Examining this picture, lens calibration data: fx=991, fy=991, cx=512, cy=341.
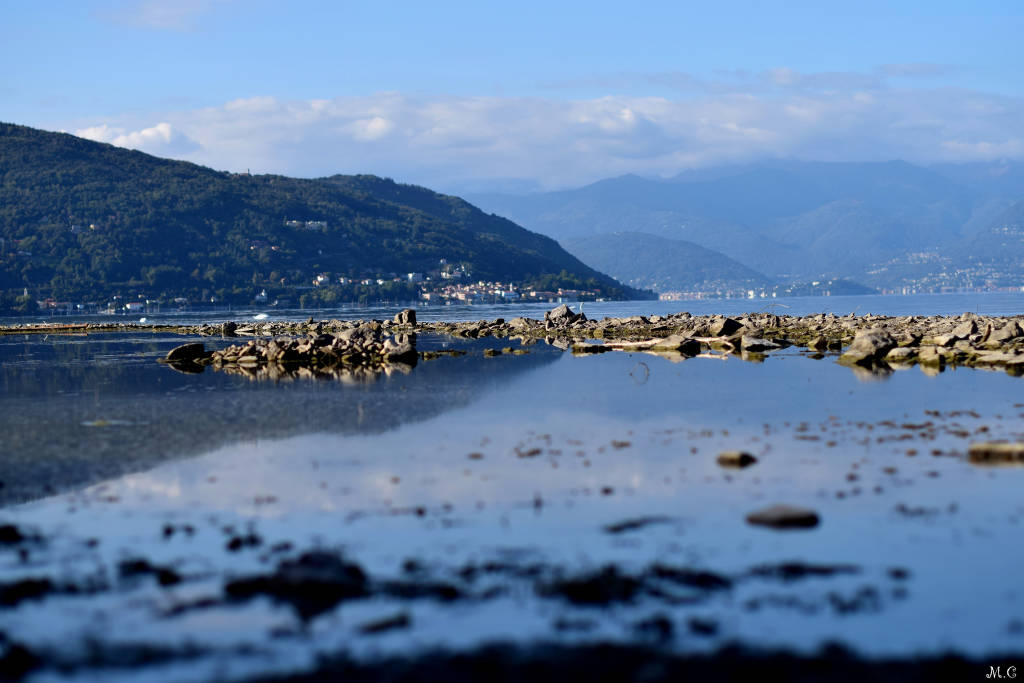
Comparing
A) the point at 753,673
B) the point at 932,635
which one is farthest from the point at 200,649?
the point at 932,635

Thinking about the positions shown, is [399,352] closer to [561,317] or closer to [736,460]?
[736,460]

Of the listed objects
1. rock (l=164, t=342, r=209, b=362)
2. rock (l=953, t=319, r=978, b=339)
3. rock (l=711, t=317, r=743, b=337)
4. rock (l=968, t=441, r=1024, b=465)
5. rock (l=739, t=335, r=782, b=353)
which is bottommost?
rock (l=164, t=342, r=209, b=362)

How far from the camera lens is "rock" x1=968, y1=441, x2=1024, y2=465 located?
24219 mm

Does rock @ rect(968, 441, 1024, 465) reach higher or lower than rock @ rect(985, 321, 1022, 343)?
lower

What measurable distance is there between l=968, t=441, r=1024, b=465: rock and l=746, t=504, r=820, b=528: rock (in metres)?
7.91

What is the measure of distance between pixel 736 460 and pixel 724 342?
1870 inches

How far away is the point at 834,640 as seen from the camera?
41.3ft

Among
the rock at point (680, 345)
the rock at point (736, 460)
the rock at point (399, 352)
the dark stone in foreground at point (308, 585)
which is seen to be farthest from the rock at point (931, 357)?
the dark stone in foreground at point (308, 585)

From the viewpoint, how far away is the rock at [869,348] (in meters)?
54.9

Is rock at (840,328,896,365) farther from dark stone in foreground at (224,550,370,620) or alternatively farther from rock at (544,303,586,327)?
rock at (544,303,586,327)

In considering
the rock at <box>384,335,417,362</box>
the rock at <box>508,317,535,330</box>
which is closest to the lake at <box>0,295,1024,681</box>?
the rock at <box>384,335,417,362</box>

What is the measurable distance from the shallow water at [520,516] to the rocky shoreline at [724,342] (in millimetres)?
14476

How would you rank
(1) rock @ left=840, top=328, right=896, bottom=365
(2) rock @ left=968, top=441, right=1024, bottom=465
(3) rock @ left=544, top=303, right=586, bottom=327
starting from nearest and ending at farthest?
1. (2) rock @ left=968, top=441, right=1024, bottom=465
2. (1) rock @ left=840, top=328, right=896, bottom=365
3. (3) rock @ left=544, top=303, right=586, bottom=327

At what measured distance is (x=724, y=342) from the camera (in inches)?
2800
